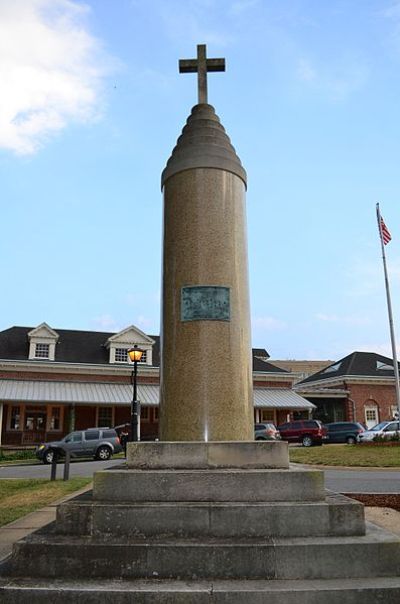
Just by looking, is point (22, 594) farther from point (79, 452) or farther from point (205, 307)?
point (79, 452)

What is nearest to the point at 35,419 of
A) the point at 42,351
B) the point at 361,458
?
the point at 42,351

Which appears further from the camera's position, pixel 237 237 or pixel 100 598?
pixel 237 237

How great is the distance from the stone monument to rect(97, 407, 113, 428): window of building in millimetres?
31925

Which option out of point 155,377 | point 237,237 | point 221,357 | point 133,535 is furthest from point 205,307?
point 155,377

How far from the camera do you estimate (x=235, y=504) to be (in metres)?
4.61

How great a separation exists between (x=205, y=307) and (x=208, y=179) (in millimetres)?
1683

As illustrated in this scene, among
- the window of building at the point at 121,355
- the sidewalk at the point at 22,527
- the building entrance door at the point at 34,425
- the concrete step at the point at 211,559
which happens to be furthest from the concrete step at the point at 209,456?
the window of building at the point at 121,355

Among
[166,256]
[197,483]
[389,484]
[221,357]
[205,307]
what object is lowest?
[389,484]

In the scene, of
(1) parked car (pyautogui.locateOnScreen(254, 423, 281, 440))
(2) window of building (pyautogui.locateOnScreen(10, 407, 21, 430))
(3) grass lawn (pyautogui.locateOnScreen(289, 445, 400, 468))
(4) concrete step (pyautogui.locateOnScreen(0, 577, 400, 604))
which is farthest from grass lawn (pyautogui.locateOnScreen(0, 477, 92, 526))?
(2) window of building (pyautogui.locateOnScreen(10, 407, 21, 430))

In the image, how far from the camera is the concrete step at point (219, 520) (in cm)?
448

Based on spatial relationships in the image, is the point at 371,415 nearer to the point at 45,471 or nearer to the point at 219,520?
the point at 45,471

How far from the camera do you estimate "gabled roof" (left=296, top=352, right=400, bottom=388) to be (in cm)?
4566

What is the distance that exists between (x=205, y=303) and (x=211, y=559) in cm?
A: 285

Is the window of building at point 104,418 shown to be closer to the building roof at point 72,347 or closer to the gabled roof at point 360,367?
the building roof at point 72,347
